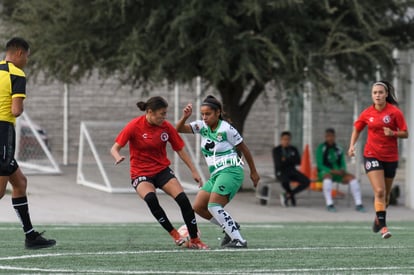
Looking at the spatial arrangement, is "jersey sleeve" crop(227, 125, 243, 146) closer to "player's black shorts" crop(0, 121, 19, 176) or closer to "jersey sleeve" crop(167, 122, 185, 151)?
"jersey sleeve" crop(167, 122, 185, 151)

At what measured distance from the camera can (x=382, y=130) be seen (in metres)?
14.2

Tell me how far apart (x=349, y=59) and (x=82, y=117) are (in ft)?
32.2

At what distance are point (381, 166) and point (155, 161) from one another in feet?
11.0

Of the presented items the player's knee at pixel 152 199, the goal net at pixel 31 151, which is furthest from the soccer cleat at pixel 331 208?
the player's knee at pixel 152 199

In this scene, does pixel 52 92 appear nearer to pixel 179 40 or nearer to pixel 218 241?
pixel 179 40

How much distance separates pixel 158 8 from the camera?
22.3m

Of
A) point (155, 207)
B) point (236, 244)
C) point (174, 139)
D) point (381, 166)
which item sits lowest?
point (236, 244)

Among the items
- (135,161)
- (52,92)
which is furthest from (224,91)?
(135,161)

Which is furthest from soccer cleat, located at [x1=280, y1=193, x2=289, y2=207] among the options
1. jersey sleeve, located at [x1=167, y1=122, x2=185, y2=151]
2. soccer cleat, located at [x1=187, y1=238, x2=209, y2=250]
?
soccer cleat, located at [x1=187, y1=238, x2=209, y2=250]

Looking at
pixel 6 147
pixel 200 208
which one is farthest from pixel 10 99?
pixel 200 208

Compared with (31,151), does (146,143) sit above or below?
above

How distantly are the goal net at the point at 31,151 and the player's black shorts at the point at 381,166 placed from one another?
12204 millimetres

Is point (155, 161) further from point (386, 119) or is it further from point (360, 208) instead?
point (360, 208)

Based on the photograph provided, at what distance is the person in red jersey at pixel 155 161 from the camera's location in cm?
1199
